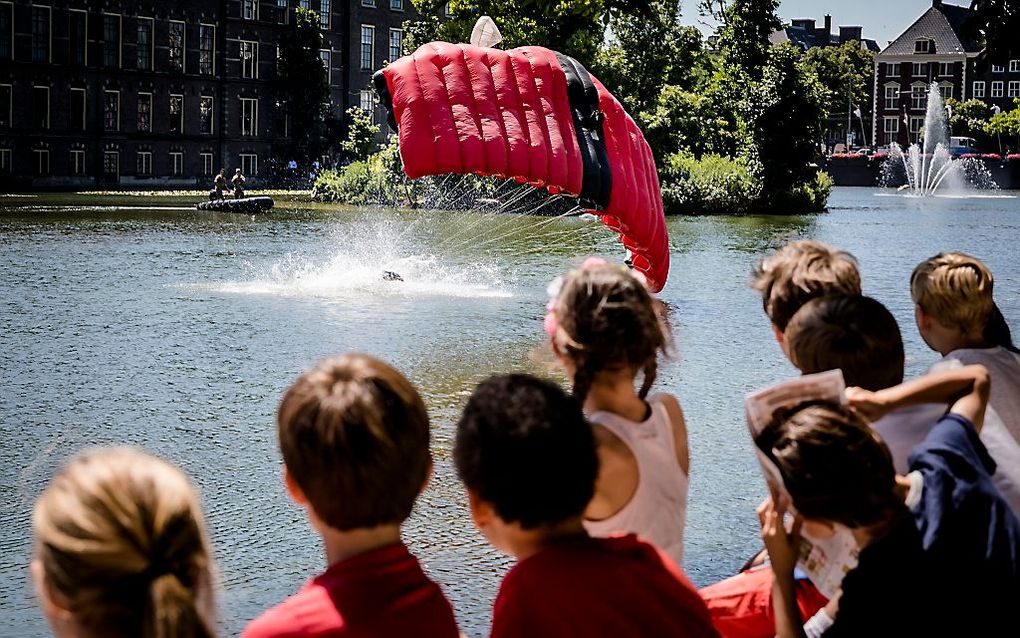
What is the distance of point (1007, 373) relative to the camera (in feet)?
13.8

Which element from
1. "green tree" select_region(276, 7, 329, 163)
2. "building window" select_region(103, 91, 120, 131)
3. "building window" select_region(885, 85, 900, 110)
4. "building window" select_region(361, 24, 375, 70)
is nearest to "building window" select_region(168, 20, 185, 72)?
"building window" select_region(103, 91, 120, 131)

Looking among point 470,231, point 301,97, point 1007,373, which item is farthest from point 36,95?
point 1007,373

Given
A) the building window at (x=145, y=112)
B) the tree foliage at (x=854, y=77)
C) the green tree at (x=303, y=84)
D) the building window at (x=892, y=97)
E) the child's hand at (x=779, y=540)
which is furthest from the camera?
the building window at (x=892, y=97)

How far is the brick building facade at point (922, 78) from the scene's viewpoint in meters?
109

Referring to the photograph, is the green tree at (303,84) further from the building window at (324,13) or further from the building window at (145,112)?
the building window at (145,112)

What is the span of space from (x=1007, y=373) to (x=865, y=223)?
36.5 meters

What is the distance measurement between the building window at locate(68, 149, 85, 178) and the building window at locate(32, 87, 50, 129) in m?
1.64

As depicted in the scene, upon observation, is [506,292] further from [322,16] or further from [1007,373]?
[322,16]

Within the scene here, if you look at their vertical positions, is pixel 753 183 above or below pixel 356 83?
below

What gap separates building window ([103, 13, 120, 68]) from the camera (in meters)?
57.7

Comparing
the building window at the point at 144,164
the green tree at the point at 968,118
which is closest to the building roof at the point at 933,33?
the green tree at the point at 968,118

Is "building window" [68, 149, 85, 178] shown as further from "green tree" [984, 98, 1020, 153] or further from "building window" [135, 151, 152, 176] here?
"green tree" [984, 98, 1020, 153]

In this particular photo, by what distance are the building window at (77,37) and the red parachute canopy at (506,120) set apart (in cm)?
5030

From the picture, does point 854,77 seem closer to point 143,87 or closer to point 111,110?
point 143,87
